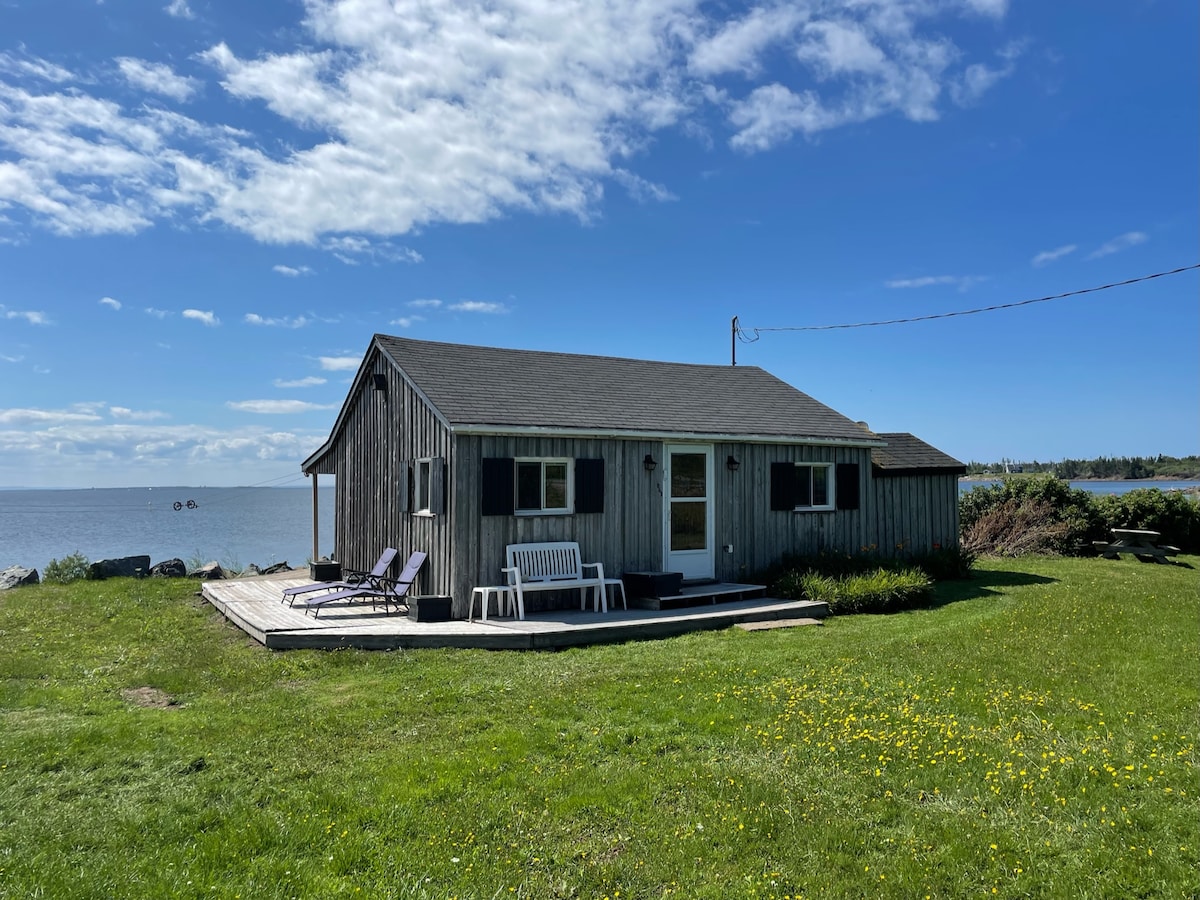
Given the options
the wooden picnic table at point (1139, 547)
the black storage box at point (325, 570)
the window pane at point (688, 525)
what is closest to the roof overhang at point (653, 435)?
the window pane at point (688, 525)

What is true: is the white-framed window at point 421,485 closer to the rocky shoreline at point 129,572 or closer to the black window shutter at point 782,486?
the black window shutter at point 782,486

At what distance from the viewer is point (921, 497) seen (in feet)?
55.2

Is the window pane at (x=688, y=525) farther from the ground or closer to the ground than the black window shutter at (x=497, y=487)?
closer to the ground

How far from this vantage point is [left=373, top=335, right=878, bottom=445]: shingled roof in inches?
464

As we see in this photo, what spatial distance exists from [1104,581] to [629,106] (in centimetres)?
1279

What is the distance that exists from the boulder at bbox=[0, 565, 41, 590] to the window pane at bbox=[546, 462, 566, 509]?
40.8 feet

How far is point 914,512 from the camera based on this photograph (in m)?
16.6

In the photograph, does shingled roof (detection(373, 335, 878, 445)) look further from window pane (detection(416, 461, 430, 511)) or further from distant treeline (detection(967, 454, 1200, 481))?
distant treeline (detection(967, 454, 1200, 481))

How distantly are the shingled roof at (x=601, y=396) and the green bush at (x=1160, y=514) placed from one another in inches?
400

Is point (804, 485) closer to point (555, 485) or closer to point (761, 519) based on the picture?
point (761, 519)

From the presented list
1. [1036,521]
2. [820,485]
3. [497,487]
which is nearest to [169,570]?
[497,487]

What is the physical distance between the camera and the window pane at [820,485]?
15047 millimetres

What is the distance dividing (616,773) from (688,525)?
833 cm

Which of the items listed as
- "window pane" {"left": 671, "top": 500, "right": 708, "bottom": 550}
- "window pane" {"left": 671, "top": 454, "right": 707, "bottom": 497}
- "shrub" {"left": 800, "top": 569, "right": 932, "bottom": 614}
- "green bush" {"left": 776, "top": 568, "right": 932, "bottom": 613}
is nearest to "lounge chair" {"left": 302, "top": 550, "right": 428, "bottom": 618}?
"window pane" {"left": 671, "top": 500, "right": 708, "bottom": 550}
